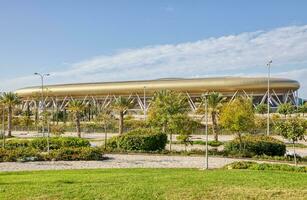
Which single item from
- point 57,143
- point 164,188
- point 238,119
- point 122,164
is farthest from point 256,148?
point 164,188

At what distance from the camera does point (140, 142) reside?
3834 cm

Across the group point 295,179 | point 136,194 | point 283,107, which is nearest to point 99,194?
point 136,194

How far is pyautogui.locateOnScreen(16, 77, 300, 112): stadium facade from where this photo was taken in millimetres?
100188

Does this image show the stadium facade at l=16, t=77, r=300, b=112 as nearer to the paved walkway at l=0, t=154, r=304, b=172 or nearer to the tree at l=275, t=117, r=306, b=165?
the paved walkway at l=0, t=154, r=304, b=172

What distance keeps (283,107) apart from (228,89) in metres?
17.4

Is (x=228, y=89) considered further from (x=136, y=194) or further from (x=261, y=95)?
(x=136, y=194)

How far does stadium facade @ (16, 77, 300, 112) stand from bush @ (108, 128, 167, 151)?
56.8 meters

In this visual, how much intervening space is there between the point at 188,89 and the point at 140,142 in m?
67.2

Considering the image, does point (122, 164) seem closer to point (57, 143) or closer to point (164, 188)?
point (57, 143)

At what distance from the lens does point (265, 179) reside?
1546cm

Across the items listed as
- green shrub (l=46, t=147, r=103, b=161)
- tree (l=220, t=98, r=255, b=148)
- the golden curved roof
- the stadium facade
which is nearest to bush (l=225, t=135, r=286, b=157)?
tree (l=220, t=98, r=255, b=148)

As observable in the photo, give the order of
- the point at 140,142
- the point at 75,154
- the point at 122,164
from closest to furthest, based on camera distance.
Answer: the point at 122,164 → the point at 75,154 → the point at 140,142

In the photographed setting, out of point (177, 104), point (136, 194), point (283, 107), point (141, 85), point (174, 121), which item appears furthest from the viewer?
point (141, 85)

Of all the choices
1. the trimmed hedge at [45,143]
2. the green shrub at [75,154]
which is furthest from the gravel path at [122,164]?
the trimmed hedge at [45,143]
